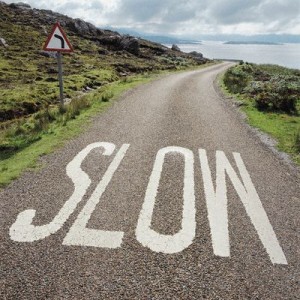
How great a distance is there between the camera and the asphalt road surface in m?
4.44

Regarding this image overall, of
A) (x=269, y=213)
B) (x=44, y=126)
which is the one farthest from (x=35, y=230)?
(x=44, y=126)

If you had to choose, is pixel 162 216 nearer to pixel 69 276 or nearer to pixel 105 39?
pixel 69 276

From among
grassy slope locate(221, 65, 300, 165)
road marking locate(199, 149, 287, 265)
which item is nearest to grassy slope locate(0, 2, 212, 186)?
road marking locate(199, 149, 287, 265)

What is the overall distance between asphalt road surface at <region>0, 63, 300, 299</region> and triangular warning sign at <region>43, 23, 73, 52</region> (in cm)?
510

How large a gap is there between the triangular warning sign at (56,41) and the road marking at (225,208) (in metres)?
8.11

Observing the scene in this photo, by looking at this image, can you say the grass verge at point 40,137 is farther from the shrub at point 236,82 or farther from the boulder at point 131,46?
the boulder at point 131,46

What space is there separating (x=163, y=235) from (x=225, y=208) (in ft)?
5.38

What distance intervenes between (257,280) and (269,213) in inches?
82.6

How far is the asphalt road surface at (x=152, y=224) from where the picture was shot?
14.6 feet

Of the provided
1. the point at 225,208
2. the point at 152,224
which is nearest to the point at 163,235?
the point at 152,224

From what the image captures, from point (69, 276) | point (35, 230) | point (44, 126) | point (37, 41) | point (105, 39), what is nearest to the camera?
point (69, 276)

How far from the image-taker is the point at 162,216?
613 cm

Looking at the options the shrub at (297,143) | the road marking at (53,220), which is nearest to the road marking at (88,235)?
the road marking at (53,220)

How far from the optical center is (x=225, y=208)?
21.4 ft
